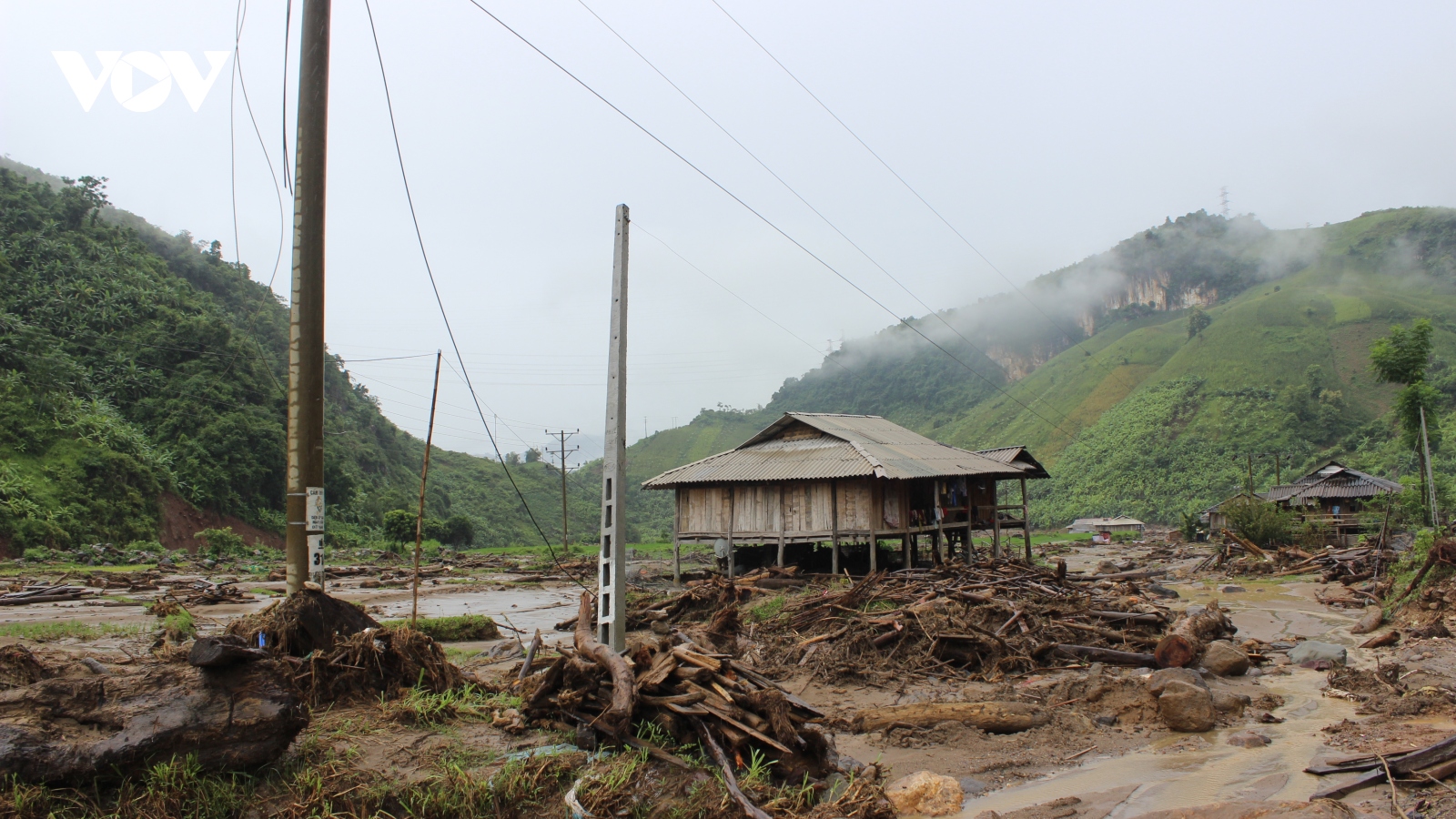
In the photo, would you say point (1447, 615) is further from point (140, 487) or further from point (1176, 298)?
point (1176, 298)

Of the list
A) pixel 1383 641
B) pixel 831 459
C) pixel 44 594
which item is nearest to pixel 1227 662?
pixel 1383 641

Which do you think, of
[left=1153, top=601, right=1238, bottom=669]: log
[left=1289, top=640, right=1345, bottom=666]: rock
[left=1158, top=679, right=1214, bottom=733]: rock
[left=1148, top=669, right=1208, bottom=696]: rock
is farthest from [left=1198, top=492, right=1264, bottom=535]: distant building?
[left=1158, top=679, right=1214, bottom=733]: rock

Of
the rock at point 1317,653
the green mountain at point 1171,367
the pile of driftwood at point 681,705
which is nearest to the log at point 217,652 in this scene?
the pile of driftwood at point 681,705

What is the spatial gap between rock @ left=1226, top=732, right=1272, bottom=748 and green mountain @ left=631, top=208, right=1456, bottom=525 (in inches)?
2262

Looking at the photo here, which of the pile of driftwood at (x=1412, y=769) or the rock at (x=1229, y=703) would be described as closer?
the pile of driftwood at (x=1412, y=769)

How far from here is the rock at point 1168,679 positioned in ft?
30.6

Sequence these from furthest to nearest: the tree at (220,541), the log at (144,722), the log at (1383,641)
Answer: the tree at (220,541) → the log at (1383,641) → the log at (144,722)

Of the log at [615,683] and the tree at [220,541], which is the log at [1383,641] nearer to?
the log at [615,683]

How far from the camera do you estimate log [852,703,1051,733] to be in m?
8.82

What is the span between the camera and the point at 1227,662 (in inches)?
443

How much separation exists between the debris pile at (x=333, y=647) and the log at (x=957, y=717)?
4.64 meters

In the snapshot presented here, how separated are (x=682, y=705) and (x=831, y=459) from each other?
601 inches

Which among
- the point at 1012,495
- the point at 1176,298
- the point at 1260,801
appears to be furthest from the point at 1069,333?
the point at 1260,801

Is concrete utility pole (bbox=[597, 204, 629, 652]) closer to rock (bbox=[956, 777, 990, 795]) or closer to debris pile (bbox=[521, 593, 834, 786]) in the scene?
debris pile (bbox=[521, 593, 834, 786])
